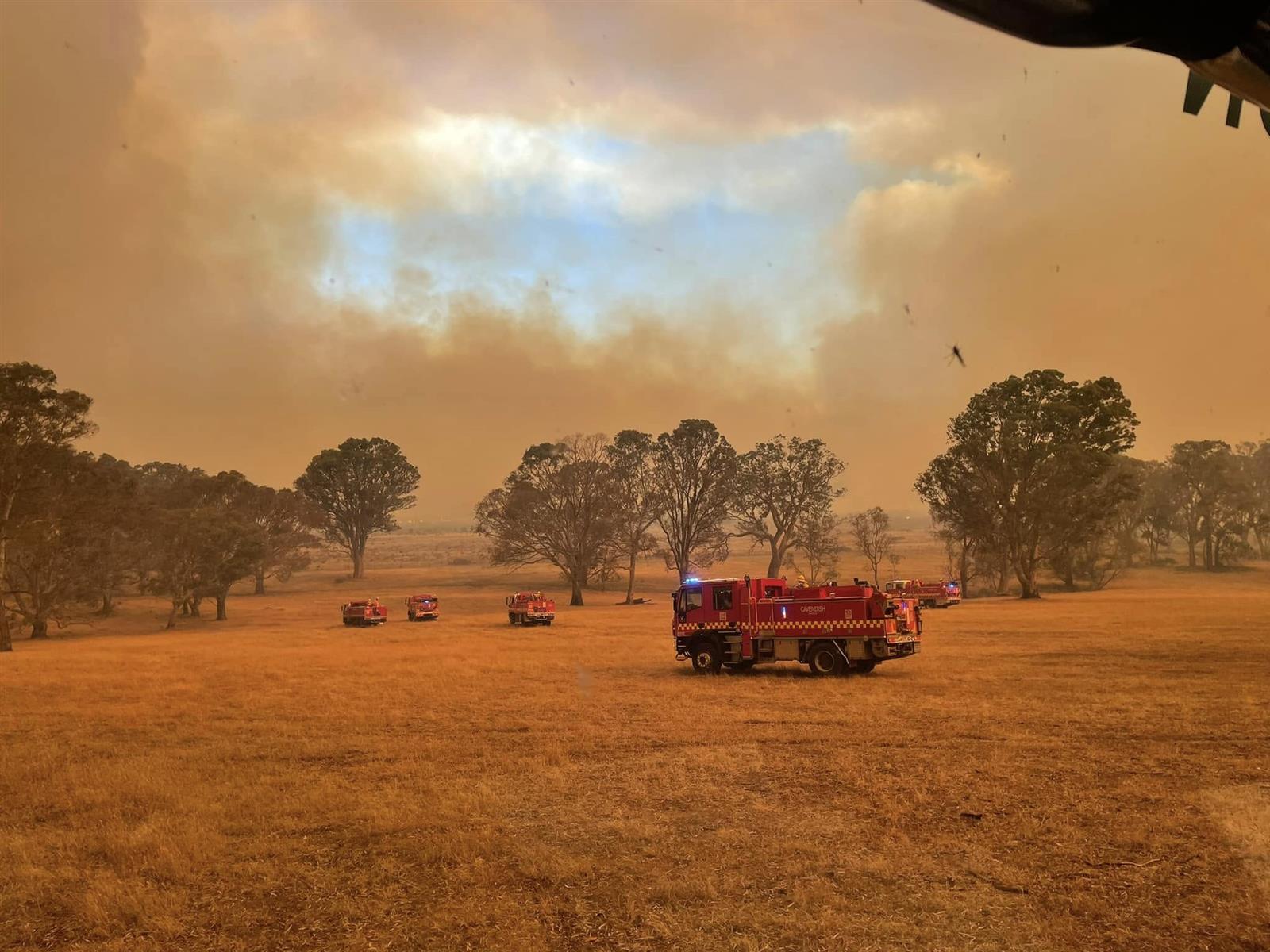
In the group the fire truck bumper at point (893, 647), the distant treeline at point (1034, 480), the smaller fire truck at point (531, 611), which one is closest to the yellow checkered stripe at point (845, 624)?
the fire truck bumper at point (893, 647)

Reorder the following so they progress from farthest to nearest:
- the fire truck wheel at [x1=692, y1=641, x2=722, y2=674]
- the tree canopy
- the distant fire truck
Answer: the tree canopy
the distant fire truck
the fire truck wheel at [x1=692, y1=641, x2=722, y2=674]

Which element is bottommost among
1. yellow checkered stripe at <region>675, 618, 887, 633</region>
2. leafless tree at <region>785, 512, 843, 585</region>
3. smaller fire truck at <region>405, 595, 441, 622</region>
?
smaller fire truck at <region>405, 595, 441, 622</region>

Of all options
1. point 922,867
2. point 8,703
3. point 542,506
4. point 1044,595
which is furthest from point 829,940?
point 1044,595

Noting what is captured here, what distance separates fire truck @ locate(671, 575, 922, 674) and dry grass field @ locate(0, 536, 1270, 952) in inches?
37.4

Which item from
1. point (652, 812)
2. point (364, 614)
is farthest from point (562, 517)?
point (652, 812)

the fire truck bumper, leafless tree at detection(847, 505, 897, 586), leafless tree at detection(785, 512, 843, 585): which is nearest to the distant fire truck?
leafless tree at detection(785, 512, 843, 585)

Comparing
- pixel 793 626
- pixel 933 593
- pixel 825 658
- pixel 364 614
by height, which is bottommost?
pixel 364 614

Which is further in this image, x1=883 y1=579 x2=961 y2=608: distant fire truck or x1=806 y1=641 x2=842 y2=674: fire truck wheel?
x1=883 y1=579 x2=961 y2=608: distant fire truck

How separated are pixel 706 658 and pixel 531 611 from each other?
27.8 m

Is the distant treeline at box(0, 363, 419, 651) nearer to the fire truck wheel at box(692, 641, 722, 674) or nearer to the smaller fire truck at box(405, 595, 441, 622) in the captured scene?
the smaller fire truck at box(405, 595, 441, 622)

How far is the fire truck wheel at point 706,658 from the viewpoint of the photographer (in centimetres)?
2341

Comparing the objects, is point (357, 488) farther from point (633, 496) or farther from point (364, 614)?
point (364, 614)

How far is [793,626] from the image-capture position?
22.7m

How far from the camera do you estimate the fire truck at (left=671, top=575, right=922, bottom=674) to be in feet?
72.9
